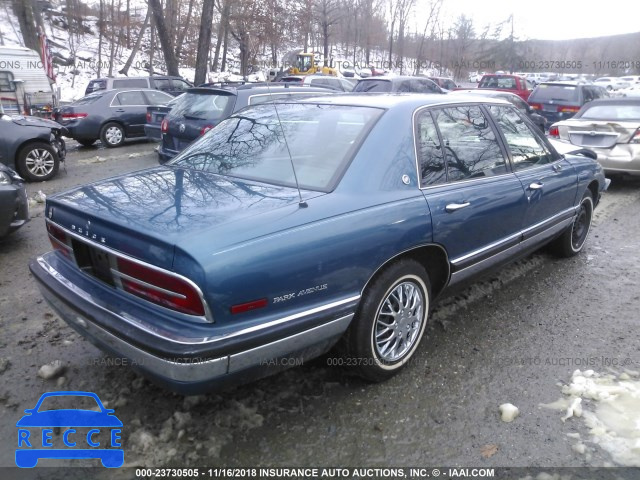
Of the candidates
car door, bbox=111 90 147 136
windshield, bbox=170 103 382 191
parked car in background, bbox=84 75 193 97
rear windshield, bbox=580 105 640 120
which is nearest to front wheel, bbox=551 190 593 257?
windshield, bbox=170 103 382 191

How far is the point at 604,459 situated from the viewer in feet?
7.99

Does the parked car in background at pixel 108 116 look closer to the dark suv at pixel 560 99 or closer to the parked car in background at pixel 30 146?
the parked car in background at pixel 30 146

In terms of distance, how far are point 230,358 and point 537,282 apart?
3.37 meters

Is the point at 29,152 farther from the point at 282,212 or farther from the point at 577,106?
the point at 577,106

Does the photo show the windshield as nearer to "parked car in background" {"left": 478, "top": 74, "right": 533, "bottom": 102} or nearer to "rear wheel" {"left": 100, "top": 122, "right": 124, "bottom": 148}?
"rear wheel" {"left": 100, "top": 122, "right": 124, "bottom": 148}

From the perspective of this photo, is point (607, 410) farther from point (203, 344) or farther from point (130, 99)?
point (130, 99)

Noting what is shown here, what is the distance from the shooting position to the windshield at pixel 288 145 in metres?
2.85

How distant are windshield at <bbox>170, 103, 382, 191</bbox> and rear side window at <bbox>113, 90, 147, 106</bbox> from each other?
10.4 metres

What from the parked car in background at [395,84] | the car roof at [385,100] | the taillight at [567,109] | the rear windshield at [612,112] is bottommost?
the taillight at [567,109]

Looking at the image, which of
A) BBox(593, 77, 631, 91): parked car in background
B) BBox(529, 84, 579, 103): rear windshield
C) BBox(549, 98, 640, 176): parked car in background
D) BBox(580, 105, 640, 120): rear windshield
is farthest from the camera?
BBox(593, 77, 631, 91): parked car in background

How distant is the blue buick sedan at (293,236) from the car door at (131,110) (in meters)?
10.3

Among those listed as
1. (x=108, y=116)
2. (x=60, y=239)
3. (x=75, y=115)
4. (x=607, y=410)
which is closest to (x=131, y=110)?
(x=108, y=116)

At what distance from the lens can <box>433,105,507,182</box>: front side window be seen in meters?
3.30

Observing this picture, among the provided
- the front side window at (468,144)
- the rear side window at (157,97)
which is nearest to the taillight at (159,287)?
the front side window at (468,144)
